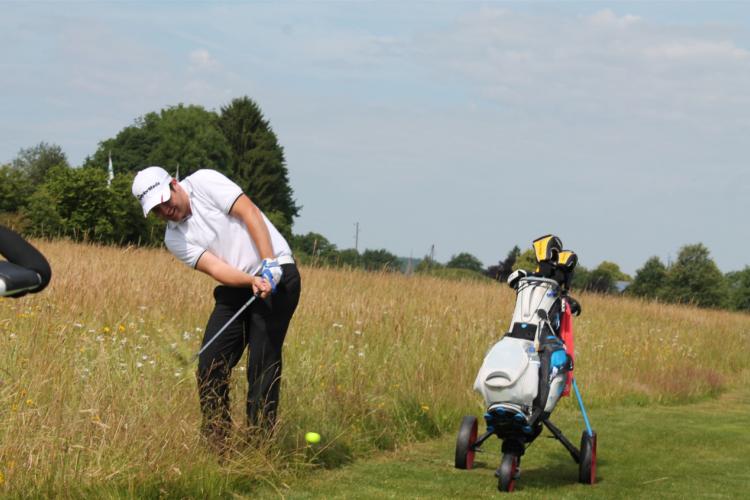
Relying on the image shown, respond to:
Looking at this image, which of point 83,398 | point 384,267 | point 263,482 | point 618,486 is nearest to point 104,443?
point 83,398

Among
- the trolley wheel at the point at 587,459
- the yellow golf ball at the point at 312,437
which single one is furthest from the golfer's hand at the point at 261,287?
the trolley wheel at the point at 587,459

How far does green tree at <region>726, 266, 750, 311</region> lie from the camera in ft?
271

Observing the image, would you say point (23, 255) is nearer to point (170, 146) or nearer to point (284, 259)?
point (284, 259)

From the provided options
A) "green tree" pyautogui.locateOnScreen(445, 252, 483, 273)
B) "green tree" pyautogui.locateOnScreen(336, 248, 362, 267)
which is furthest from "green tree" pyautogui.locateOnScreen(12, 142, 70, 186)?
"green tree" pyautogui.locateOnScreen(336, 248, 362, 267)

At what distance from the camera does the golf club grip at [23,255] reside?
2518 mm

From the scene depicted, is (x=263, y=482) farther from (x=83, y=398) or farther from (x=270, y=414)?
(x=83, y=398)

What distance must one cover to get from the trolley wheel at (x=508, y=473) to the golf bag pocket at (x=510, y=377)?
41cm

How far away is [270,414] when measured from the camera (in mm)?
6922

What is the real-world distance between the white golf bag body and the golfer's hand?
166 centimetres

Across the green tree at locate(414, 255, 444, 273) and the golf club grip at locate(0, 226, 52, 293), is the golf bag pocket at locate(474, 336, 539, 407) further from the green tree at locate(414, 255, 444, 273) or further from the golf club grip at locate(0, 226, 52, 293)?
the green tree at locate(414, 255, 444, 273)

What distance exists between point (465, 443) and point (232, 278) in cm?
239

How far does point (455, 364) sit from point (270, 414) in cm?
429

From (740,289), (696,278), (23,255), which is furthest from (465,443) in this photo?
(740,289)

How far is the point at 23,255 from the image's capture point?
99.3 inches
